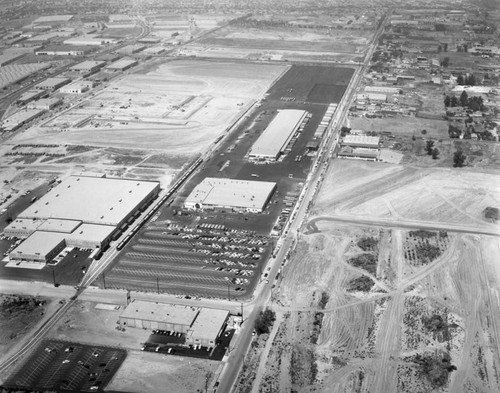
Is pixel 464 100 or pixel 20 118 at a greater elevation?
pixel 20 118

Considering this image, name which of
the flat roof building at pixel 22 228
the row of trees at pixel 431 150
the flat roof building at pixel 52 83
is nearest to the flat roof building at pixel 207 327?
the flat roof building at pixel 22 228

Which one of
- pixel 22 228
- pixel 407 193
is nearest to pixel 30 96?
pixel 22 228

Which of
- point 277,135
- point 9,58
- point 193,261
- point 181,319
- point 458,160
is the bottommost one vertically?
point 458,160

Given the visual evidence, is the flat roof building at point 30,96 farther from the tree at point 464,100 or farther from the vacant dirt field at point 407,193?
the tree at point 464,100

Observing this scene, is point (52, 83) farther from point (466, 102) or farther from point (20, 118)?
point (466, 102)

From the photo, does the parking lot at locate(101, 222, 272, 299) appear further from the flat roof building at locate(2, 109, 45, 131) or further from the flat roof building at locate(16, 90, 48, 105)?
the flat roof building at locate(16, 90, 48, 105)

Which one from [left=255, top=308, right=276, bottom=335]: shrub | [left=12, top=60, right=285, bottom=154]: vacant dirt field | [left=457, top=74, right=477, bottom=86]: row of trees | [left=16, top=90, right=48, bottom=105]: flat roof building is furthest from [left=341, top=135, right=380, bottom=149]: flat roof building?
[left=16, top=90, right=48, bottom=105]: flat roof building

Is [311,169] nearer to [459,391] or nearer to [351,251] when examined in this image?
[351,251]
